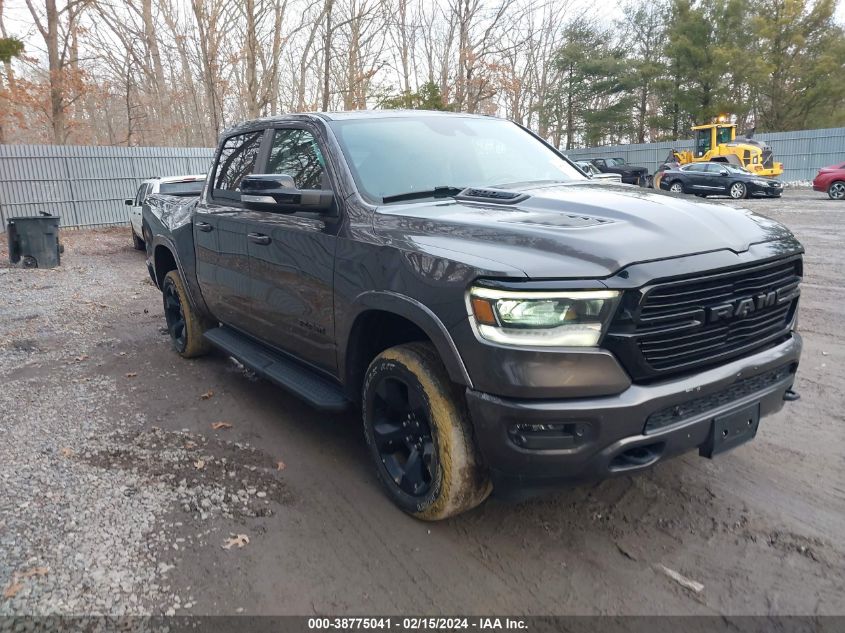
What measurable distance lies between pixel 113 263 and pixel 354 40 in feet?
55.1

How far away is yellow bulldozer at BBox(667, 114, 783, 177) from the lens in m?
26.3

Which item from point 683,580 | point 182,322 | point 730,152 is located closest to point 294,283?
point 683,580

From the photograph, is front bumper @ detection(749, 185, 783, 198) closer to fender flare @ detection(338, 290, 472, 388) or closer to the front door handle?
the front door handle

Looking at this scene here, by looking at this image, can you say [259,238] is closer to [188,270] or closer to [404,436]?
[188,270]

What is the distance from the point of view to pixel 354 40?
1025 inches

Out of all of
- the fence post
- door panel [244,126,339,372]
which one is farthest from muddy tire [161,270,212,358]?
the fence post

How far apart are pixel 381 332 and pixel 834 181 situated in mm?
21167

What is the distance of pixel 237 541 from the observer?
2.99 m

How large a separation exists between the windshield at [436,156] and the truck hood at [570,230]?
1.11ft

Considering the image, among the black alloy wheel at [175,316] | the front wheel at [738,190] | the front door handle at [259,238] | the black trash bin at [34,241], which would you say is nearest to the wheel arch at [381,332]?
the front door handle at [259,238]

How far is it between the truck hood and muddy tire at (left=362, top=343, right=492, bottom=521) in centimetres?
55

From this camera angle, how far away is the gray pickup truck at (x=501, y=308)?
2.41 m

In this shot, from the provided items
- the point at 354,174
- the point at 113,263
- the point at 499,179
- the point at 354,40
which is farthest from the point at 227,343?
the point at 354,40

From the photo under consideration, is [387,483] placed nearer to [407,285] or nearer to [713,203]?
[407,285]
